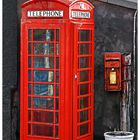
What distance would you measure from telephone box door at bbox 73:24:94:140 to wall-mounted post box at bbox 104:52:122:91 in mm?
411

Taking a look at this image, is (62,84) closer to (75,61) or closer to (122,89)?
(75,61)

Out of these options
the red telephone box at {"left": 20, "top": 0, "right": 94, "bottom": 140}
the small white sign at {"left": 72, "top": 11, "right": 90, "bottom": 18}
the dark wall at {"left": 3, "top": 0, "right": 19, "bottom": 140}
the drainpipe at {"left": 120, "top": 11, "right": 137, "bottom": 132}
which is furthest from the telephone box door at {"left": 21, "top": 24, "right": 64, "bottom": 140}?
the drainpipe at {"left": 120, "top": 11, "right": 137, "bottom": 132}

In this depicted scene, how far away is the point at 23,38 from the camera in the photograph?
7230 millimetres

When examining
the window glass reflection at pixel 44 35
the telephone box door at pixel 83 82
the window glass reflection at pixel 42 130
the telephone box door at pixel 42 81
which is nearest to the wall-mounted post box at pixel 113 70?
the telephone box door at pixel 83 82

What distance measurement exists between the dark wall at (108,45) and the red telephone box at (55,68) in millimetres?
666

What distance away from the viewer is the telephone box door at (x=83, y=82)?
714 centimetres

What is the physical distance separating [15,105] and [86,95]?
124 cm

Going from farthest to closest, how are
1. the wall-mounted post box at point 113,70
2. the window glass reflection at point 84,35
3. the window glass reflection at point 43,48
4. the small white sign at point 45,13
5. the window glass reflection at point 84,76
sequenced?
the wall-mounted post box at point 113,70, the window glass reflection at point 84,76, the window glass reflection at point 84,35, the window glass reflection at point 43,48, the small white sign at point 45,13

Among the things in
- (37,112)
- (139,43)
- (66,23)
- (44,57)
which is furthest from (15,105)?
(139,43)

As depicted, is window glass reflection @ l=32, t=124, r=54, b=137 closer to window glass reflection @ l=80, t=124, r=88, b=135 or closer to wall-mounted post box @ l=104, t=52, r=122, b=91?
window glass reflection @ l=80, t=124, r=88, b=135

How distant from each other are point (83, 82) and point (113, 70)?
2.27 feet

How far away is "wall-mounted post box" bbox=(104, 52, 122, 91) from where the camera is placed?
776 centimetres

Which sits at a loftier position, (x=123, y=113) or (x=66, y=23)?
(x=66, y=23)

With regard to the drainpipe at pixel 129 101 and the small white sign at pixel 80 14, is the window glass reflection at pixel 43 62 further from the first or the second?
the drainpipe at pixel 129 101
